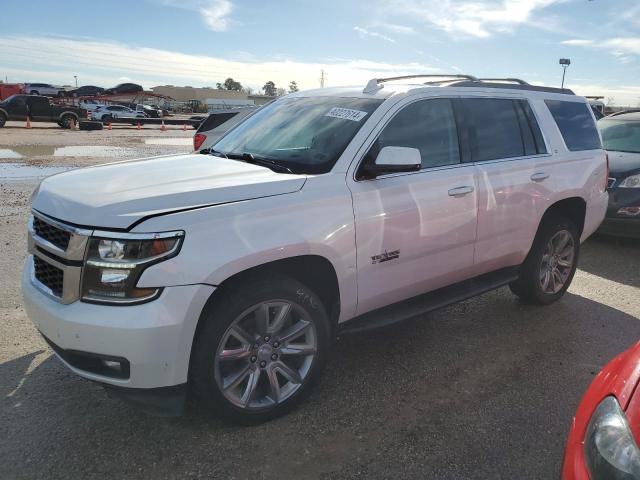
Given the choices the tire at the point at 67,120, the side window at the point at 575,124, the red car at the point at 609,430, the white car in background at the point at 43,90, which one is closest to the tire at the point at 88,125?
the tire at the point at 67,120

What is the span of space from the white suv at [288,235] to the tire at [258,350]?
0.01 metres

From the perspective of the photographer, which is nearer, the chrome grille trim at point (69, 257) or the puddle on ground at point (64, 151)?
the chrome grille trim at point (69, 257)

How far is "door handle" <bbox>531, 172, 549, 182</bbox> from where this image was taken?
14.2ft

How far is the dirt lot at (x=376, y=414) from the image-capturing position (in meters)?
2.67

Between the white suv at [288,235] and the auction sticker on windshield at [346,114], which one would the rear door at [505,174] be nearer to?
the white suv at [288,235]

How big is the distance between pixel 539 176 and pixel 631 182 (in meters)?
3.41

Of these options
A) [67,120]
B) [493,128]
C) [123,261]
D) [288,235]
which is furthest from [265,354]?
[67,120]

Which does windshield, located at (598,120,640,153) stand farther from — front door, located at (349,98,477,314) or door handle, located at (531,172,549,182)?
front door, located at (349,98,477,314)

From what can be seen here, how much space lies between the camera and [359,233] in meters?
3.13

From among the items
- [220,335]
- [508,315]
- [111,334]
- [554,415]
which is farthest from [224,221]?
[508,315]

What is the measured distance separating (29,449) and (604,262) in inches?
253

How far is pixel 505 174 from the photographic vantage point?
4086 mm

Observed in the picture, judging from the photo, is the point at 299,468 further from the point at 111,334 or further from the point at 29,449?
the point at 29,449

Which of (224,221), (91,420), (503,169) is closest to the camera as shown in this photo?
(224,221)
